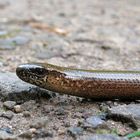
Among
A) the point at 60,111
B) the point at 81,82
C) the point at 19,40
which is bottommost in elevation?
the point at 19,40

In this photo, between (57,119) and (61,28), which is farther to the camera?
(61,28)

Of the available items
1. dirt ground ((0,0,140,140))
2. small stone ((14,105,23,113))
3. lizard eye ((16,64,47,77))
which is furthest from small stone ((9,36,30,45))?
small stone ((14,105,23,113))

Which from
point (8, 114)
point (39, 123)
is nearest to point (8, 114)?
point (8, 114)

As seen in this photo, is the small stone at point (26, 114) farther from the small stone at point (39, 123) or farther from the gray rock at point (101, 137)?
the gray rock at point (101, 137)

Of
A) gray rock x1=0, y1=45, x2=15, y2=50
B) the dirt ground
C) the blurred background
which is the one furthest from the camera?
gray rock x1=0, y1=45, x2=15, y2=50

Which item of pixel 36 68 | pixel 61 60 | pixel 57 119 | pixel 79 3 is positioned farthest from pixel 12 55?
pixel 79 3

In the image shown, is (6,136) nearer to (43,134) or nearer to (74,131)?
(43,134)

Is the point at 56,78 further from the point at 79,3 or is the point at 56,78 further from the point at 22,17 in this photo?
the point at 79,3

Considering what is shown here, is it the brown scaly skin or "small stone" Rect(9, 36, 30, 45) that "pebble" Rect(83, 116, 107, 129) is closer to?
the brown scaly skin
